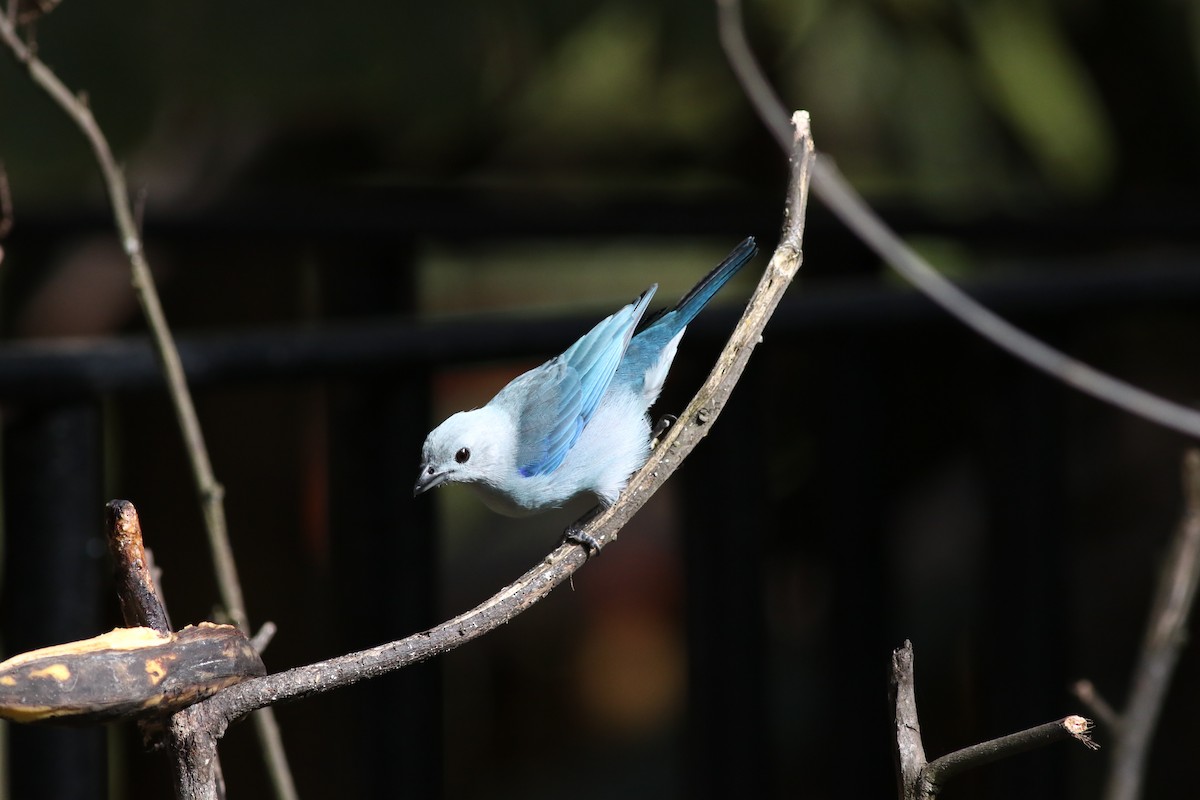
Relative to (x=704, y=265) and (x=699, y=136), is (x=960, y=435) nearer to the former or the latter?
(x=704, y=265)

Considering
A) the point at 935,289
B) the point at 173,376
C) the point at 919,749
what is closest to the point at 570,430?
the point at 173,376

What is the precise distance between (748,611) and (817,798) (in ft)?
3.64

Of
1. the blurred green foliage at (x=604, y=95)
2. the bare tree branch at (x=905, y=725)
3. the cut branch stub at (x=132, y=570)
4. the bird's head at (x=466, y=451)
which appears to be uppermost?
the blurred green foliage at (x=604, y=95)

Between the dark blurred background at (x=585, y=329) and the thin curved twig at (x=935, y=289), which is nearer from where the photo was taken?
the thin curved twig at (x=935, y=289)

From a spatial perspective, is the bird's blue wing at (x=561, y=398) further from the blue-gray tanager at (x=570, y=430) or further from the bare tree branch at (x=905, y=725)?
the bare tree branch at (x=905, y=725)

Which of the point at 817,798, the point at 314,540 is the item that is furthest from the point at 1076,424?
the point at 314,540

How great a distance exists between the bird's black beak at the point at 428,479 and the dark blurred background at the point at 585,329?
498 millimetres

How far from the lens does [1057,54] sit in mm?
3021

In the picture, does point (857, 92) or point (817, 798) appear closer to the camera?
point (817, 798)

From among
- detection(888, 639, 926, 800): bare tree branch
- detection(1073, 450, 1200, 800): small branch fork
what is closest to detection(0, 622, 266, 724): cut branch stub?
detection(888, 639, 926, 800): bare tree branch

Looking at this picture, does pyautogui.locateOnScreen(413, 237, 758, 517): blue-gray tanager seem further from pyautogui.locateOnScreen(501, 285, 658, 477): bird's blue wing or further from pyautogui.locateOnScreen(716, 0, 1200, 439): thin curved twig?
pyautogui.locateOnScreen(716, 0, 1200, 439): thin curved twig

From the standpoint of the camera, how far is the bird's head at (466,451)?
0.89m

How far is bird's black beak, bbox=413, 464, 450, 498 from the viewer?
90 centimetres

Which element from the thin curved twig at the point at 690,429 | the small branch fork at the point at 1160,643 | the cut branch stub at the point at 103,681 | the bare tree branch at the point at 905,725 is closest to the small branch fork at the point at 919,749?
the bare tree branch at the point at 905,725
